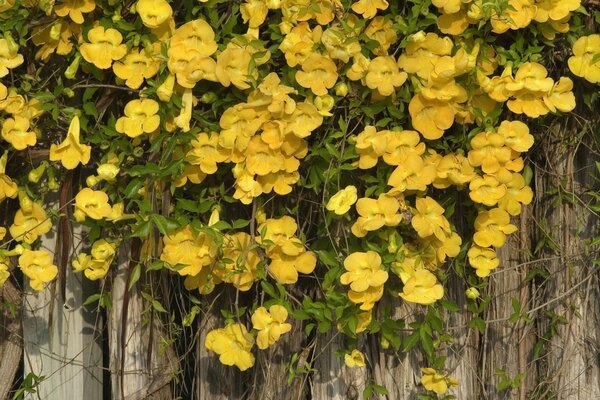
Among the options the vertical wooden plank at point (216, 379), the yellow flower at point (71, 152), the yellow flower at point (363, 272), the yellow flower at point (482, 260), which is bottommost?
the vertical wooden plank at point (216, 379)

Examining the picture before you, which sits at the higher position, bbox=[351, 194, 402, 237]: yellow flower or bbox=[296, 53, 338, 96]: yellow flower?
bbox=[296, 53, 338, 96]: yellow flower

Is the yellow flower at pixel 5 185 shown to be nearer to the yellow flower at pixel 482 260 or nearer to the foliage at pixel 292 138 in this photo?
the foliage at pixel 292 138

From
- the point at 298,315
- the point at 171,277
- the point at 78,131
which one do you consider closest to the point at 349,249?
the point at 298,315

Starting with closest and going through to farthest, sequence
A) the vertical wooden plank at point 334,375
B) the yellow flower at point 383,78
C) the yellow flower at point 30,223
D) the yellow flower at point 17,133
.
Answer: the yellow flower at point 383,78, the yellow flower at point 17,133, the yellow flower at point 30,223, the vertical wooden plank at point 334,375

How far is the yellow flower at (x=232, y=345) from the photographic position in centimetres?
237

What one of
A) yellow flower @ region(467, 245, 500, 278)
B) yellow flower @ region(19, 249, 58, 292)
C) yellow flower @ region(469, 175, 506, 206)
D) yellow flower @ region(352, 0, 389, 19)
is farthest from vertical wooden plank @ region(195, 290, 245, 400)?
yellow flower @ region(352, 0, 389, 19)

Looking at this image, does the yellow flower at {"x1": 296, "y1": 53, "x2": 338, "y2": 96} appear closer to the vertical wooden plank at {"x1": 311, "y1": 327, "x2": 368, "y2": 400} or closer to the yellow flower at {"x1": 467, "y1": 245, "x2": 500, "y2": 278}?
the yellow flower at {"x1": 467, "y1": 245, "x2": 500, "y2": 278}

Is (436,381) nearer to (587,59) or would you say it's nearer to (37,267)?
(587,59)

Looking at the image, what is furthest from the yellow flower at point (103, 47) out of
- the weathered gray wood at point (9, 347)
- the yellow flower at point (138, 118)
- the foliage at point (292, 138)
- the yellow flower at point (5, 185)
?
the weathered gray wood at point (9, 347)

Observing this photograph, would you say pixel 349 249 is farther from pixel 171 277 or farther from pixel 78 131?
pixel 78 131

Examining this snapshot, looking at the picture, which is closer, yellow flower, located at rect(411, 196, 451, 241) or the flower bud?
yellow flower, located at rect(411, 196, 451, 241)

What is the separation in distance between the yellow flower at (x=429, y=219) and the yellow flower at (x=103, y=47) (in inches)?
30.1

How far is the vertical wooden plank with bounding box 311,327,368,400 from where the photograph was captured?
2.52 metres

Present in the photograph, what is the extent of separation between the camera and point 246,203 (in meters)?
2.27
